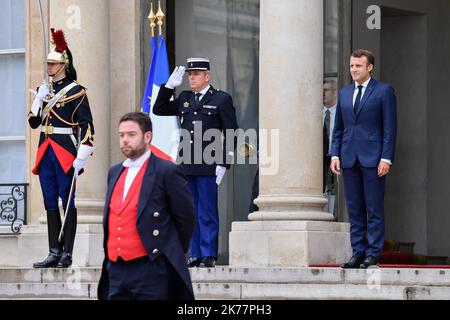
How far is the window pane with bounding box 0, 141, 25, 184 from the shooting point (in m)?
17.7

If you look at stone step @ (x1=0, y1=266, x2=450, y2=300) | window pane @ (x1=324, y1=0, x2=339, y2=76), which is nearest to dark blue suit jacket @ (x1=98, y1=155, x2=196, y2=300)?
stone step @ (x1=0, y1=266, x2=450, y2=300)

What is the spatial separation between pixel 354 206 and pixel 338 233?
167 centimetres

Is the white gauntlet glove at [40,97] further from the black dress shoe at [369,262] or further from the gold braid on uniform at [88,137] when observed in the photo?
the black dress shoe at [369,262]

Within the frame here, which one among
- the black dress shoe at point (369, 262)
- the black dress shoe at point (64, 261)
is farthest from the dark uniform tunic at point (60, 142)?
the black dress shoe at point (369, 262)

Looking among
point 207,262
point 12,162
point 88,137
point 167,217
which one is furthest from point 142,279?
point 12,162

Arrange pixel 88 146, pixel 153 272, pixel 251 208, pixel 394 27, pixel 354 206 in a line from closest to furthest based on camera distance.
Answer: pixel 153 272
pixel 354 206
pixel 88 146
pixel 251 208
pixel 394 27

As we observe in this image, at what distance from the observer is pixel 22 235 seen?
16297 mm

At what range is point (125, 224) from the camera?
30.2 feet

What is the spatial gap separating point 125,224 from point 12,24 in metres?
9.12

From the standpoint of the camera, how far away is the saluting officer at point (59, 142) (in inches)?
555

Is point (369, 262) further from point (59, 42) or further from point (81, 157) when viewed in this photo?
point (59, 42)

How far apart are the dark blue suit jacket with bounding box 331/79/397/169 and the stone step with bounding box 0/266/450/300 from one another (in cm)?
107
